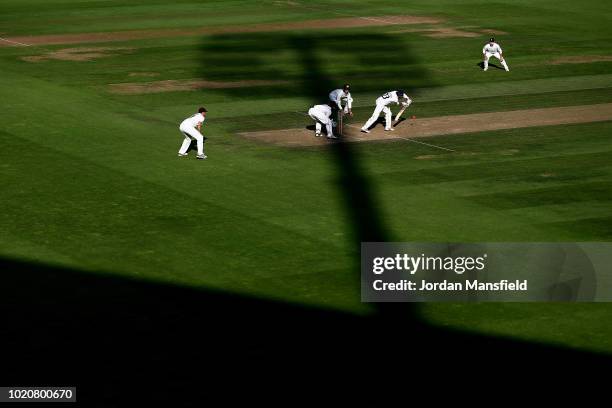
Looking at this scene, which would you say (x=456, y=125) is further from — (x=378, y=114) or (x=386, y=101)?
(x=378, y=114)

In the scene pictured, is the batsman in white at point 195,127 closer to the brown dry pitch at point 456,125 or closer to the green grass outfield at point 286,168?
the green grass outfield at point 286,168

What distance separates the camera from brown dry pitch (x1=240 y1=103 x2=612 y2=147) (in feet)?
109

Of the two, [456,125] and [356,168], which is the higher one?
[456,125]

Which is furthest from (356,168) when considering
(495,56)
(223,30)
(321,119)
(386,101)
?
(223,30)

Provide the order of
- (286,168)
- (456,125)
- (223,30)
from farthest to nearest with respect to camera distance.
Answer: (223,30) < (456,125) < (286,168)

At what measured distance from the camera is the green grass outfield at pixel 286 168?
2206 centimetres

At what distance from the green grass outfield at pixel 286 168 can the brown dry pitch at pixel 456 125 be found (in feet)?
2.60

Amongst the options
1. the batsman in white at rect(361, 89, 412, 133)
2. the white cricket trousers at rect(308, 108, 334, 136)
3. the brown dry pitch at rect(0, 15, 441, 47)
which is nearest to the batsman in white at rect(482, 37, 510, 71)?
the batsman in white at rect(361, 89, 412, 133)

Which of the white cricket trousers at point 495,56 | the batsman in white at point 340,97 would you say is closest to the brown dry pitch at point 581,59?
the white cricket trousers at point 495,56

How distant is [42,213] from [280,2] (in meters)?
39.2

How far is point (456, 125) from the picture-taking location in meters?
34.9

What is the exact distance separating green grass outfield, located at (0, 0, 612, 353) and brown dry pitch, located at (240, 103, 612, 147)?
0.79 meters

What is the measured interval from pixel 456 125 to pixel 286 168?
7430 mm

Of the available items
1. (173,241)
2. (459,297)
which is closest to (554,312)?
(459,297)
